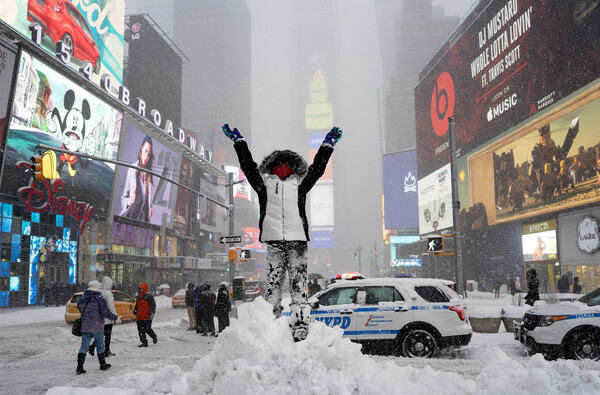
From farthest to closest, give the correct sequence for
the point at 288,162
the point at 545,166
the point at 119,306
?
the point at 545,166 → the point at 119,306 → the point at 288,162

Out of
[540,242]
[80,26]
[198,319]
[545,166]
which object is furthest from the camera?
[80,26]

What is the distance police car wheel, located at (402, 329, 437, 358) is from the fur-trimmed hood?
516 cm

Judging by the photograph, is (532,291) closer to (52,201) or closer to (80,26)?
(52,201)

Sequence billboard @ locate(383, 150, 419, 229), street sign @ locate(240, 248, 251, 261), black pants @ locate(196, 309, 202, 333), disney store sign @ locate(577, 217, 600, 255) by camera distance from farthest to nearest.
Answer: billboard @ locate(383, 150, 419, 229) → disney store sign @ locate(577, 217, 600, 255) → street sign @ locate(240, 248, 251, 261) → black pants @ locate(196, 309, 202, 333)

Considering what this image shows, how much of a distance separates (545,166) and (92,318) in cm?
3268

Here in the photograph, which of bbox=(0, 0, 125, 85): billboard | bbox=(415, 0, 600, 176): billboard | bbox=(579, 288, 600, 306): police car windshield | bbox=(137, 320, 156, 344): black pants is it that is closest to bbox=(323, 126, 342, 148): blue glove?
bbox=(579, 288, 600, 306): police car windshield

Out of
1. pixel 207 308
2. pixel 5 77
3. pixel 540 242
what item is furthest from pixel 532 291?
pixel 5 77

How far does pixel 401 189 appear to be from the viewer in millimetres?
89938

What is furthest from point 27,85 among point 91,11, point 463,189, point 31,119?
point 463,189

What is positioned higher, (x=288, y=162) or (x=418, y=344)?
(x=288, y=162)

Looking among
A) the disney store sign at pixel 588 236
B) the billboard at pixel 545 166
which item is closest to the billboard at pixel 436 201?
the billboard at pixel 545 166

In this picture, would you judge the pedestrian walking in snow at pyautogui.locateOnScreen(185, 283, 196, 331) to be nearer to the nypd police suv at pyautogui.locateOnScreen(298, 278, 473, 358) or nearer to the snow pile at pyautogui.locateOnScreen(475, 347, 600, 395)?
the nypd police suv at pyautogui.locateOnScreen(298, 278, 473, 358)

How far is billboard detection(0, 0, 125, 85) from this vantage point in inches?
1300

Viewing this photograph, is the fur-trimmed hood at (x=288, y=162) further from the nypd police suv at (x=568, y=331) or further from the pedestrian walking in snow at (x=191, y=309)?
the pedestrian walking in snow at (x=191, y=309)
